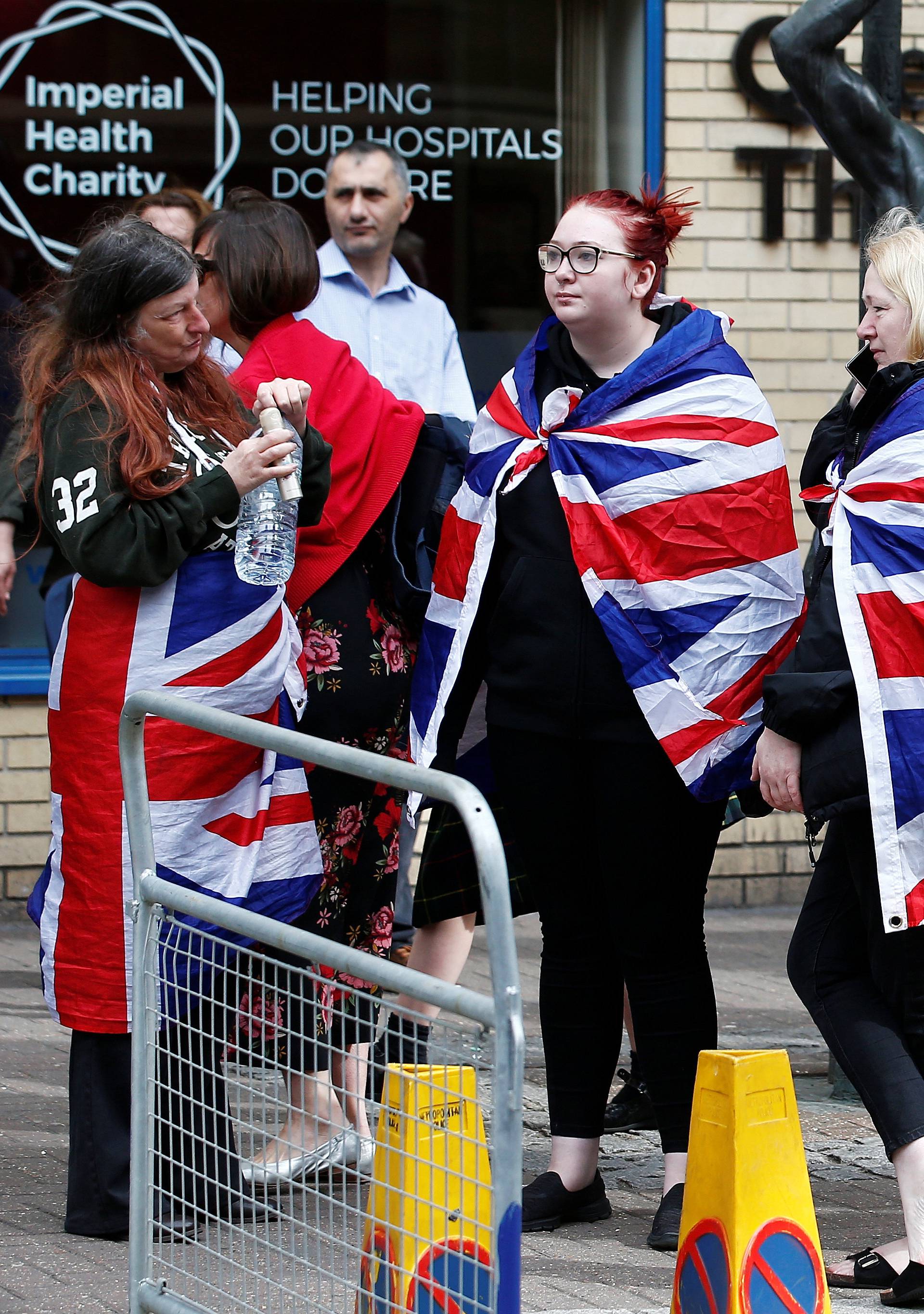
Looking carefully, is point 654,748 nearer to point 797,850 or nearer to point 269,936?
point 269,936

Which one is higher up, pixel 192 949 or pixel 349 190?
pixel 349 190

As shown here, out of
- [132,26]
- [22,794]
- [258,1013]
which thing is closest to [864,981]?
[258,1013]

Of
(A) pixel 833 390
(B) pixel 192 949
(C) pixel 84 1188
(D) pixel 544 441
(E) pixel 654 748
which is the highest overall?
(A) pixel 833 390

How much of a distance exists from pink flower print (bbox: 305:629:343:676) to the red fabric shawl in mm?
74

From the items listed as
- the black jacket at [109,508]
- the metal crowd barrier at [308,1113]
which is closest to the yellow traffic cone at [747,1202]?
the metal crowd barrier at [308,1113]

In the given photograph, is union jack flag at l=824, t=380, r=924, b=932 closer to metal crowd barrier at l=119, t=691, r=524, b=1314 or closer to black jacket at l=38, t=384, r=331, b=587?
metal crowd barrier at l=119, t=691, r=524, b=1314

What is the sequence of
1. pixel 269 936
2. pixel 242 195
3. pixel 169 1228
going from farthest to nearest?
pixel 242 195 < pixel 169 1228 < pixel 269 936

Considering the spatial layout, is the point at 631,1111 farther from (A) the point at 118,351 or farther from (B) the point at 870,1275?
(A) the point at 118,351

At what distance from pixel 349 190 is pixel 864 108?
1.89 m

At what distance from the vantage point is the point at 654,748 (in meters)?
3.64

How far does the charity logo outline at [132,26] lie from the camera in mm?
6812

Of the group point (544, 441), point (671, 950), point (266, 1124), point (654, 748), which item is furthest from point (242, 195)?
point (266, 1124)

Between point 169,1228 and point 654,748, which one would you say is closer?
point 169,1228

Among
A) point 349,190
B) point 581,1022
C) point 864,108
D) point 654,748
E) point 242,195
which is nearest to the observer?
point 654,748
